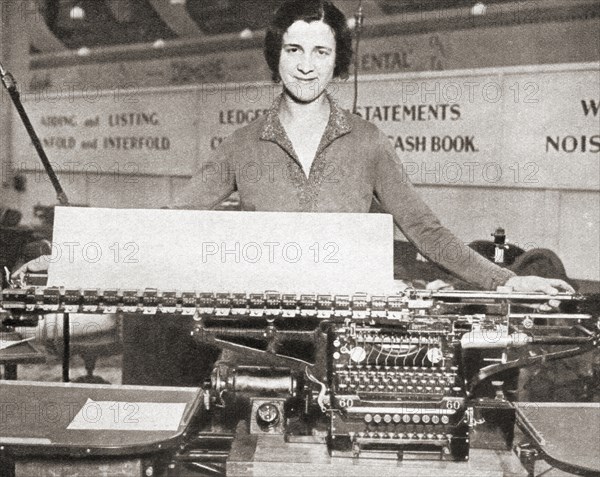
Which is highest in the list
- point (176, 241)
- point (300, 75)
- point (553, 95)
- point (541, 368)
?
point (553, 95)

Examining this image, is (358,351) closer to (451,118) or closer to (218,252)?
(218,252)

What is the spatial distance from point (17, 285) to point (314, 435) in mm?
817

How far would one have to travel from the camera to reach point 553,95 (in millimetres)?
4039

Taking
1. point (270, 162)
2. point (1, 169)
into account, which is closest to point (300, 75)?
point (270, 162)

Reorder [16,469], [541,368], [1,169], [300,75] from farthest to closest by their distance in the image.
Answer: [1,169] → [541,368] → [300,75] → [16,469]

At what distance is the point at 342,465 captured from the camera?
1.53 m

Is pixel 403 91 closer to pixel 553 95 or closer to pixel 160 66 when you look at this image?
pixel 553 95

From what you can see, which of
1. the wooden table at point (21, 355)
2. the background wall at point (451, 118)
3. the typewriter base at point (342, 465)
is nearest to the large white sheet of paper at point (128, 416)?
the typewriter base at point (342, 465)

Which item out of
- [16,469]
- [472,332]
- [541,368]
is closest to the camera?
[16,469]

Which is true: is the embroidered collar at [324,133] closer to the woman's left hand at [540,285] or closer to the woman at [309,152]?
the woman at [309,152]

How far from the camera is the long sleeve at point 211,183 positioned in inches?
94.0

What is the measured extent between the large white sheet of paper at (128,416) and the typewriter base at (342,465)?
0.65ft

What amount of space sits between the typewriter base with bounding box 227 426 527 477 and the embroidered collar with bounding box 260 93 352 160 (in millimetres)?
1135

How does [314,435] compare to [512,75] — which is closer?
[314,435]
